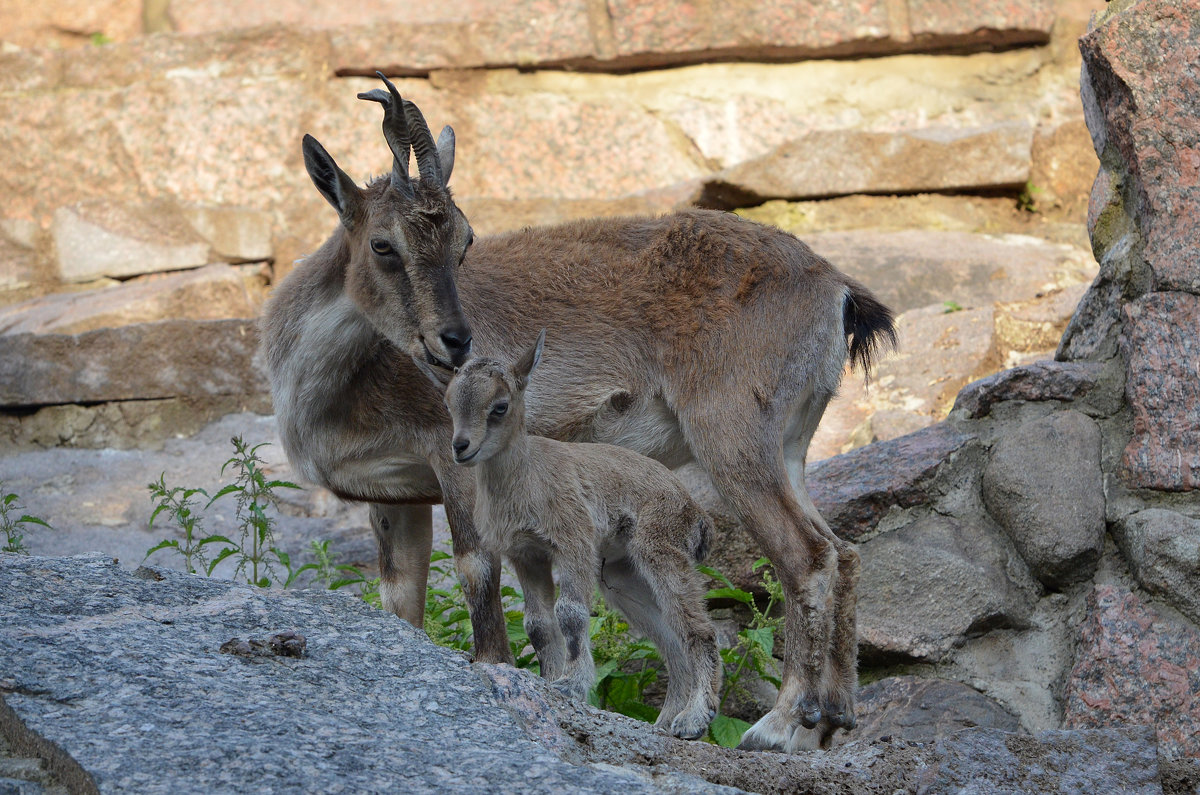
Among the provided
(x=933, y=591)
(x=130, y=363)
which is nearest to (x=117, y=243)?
(x=130, y=363)

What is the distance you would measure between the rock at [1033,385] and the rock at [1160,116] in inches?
16.9

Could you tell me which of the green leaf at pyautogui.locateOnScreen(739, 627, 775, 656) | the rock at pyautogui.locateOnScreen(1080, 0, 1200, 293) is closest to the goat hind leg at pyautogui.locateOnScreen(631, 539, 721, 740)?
the green leaf at pyautogui.locateOnScreen(739, 627, 775, 656)

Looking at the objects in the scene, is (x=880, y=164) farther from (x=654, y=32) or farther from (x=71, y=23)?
(x=71, y=23)

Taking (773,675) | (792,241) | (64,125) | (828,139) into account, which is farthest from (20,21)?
(773,675)

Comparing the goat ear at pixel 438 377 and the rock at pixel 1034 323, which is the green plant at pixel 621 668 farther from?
the rock at pixel 1034 323

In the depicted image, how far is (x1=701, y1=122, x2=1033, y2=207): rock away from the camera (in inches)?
300

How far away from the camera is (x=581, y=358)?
15.1 ft

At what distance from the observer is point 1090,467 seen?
14.8 feet

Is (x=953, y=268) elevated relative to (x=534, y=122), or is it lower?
lower

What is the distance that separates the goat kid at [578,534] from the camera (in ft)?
12.0

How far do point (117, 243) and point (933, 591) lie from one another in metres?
5.70

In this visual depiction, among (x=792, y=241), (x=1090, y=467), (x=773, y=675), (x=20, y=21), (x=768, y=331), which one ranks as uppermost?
(x=20, y=21)

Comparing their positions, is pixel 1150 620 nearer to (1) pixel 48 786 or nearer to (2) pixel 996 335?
(2) pixel 996 335

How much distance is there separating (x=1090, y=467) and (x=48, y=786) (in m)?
3.61
